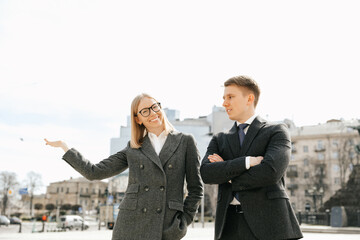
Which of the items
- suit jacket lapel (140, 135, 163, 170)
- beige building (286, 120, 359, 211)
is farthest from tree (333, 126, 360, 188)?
suit jacket lapel (140, 135, 163, 170)

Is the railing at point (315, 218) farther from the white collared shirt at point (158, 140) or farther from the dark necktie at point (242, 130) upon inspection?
the dark necktie at point (242, 130)

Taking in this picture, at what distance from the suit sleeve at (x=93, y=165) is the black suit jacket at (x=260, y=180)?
99 centimetres

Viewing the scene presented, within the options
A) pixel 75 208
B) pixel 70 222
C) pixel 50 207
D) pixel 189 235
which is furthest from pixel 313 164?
pixel 50 207

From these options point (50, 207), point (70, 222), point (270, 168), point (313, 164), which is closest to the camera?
point (270, 168)

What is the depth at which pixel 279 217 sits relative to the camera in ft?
9.78

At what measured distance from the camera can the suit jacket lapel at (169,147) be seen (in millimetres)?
3718

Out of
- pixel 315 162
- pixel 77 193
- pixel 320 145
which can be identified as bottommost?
pixel 77 193

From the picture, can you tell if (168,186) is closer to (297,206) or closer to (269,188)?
(269,188)

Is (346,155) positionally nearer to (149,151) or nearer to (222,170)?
(149,151)

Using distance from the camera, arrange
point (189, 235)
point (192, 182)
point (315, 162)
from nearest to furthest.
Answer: point (192, 182) → point (189, 235) → point (315, 162)

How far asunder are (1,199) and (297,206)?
48.0 meters

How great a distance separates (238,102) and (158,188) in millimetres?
950

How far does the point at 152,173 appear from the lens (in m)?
3.64

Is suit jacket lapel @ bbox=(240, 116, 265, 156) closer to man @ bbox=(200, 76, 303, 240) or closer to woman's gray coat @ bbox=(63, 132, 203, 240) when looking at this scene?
man @ bbox=(200, 76, 303, 240)
